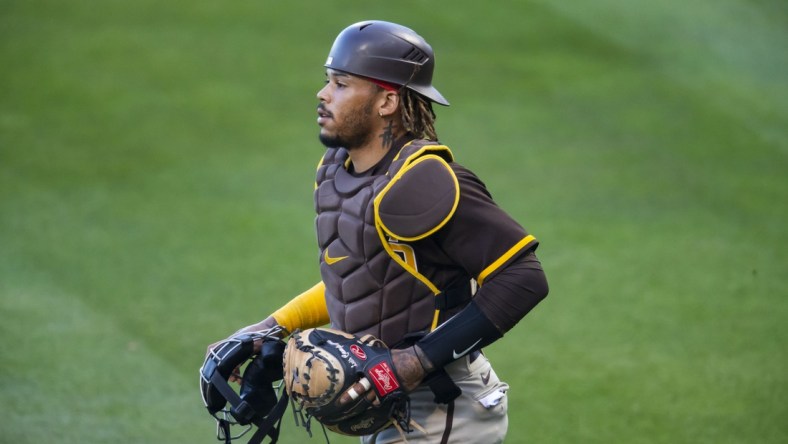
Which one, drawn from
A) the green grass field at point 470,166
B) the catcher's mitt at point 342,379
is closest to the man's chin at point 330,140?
the catcher's mitt at point 342,379

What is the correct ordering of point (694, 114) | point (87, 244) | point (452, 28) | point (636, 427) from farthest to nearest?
point (452, 28) → point (694, 114) → point (87, 244) → point (636, 427)

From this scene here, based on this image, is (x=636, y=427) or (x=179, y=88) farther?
(x=179, y=88)

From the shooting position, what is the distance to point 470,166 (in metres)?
9.40

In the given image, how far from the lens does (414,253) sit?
144 inches

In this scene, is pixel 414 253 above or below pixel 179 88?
above

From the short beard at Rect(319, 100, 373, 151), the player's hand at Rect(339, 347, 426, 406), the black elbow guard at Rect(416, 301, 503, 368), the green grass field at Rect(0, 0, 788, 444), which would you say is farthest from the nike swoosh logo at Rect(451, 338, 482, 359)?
the green grass field at Rect(0, 0, 788, 444)

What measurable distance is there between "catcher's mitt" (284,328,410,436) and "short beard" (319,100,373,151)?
0.66 metres

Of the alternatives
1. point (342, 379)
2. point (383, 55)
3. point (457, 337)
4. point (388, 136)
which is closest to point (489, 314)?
point (457, 337)

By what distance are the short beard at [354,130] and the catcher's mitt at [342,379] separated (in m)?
0.66

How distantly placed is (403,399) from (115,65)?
7958 millimetres

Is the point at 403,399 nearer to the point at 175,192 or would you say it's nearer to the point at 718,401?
the point at 718,401

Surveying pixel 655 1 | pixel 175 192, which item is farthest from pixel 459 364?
pixel 655 1

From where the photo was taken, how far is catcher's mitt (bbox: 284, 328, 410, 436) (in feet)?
11.7

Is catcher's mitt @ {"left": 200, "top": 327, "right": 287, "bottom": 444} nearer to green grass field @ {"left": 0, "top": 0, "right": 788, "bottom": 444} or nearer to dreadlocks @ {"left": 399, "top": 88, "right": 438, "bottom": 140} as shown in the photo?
dreadlocks @ {"left": 399, "top": 88, "right": 438, "bottom": 140}
